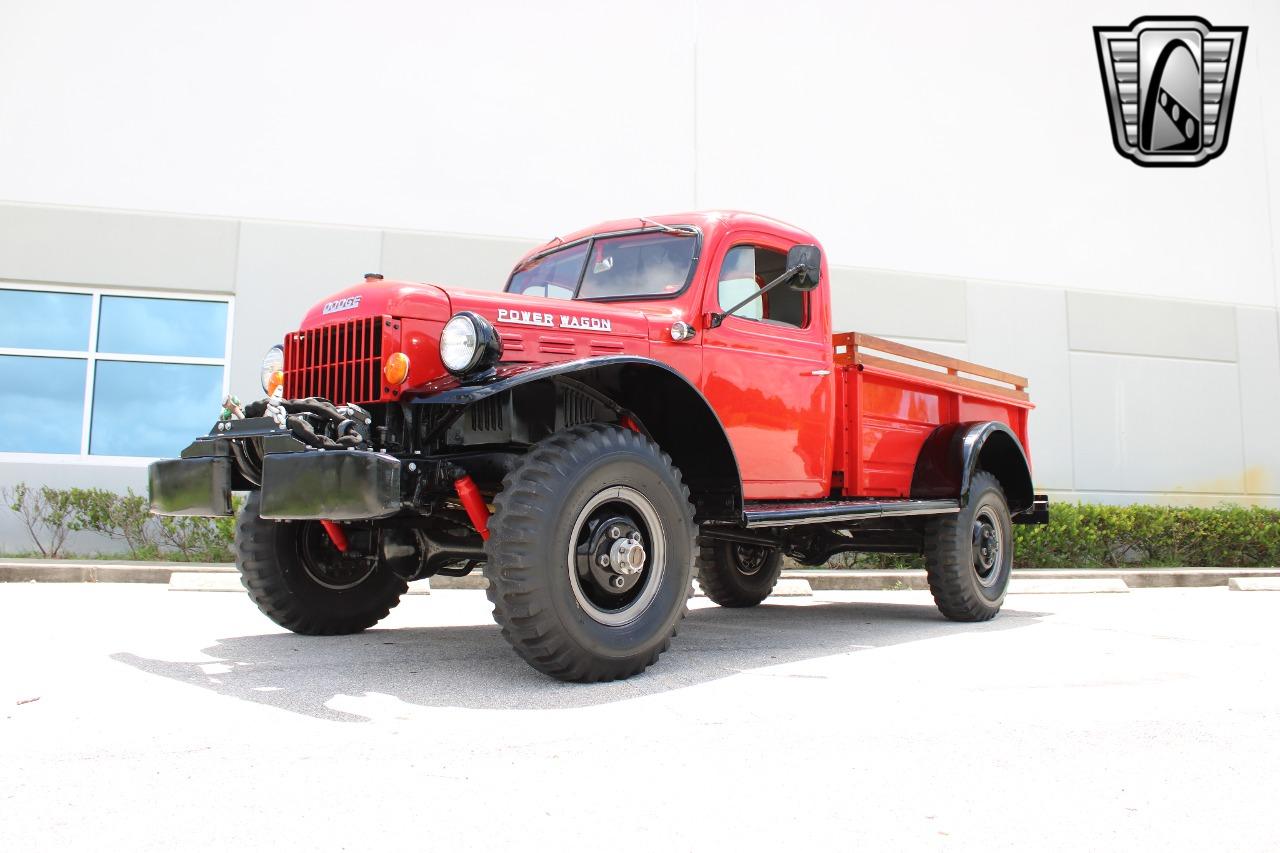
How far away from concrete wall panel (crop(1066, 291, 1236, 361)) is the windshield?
1070 cm

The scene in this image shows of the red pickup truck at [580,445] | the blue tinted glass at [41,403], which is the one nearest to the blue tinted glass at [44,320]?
the blue tinted glass at [41,403]

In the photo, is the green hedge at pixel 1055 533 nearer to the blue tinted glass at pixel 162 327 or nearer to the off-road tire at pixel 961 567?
the blue tinted glass at pixel 162 327

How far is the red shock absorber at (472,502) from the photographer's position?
396 centimetres

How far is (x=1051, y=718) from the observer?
356 centimetres

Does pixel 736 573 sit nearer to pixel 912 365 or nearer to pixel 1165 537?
pixel 912 365

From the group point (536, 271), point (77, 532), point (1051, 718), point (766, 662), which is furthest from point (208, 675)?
point (77, 532)

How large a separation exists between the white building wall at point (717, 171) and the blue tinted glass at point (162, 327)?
10.9 inches

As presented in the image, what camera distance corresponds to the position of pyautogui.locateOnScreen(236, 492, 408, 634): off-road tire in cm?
498

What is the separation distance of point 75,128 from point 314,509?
10.1 meters

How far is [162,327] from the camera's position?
11500 millimetres

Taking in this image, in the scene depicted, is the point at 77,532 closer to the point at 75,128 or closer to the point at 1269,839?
the point at 75,128

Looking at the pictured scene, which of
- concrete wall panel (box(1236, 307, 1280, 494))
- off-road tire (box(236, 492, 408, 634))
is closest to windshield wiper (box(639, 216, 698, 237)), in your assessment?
off-road tire (box(236, 492, 408, 634))

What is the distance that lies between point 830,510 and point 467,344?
2428mm

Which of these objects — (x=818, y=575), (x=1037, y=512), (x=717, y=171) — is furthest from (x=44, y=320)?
(x=1037, y=512)
